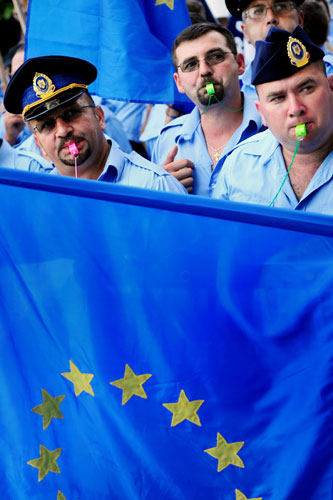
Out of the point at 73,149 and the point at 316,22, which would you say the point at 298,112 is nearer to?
the point at 73,149

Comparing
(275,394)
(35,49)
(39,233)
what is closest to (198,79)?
(35,49)

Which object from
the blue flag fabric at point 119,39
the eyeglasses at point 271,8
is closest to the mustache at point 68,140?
the blue flag fabric at point 119,39

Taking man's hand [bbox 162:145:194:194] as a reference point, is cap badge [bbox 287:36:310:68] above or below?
below

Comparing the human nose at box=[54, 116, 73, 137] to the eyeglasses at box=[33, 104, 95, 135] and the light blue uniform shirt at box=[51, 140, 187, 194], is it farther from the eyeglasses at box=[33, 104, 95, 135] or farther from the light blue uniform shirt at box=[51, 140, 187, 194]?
the light blue uniform shirt at box=[51, 140, 187, 194]

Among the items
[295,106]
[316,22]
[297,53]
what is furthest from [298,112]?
[316,22]

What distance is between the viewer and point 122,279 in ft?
7.99

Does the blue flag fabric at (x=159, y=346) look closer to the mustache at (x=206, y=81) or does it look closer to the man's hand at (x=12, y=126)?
the mustache at (x=206, y=81)

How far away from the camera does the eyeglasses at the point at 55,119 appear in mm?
3879

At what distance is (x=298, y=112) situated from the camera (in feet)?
10.6

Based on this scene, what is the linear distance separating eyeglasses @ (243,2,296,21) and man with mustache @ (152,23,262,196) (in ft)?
1.54

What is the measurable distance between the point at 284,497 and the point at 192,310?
0.60 m

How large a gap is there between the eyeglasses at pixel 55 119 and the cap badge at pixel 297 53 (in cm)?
115

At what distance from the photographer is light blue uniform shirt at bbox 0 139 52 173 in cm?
496

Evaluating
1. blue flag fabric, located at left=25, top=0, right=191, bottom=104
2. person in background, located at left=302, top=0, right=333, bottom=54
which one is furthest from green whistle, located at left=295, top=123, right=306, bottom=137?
person in background, located at left=302, top=0, right=333, bottom=54
